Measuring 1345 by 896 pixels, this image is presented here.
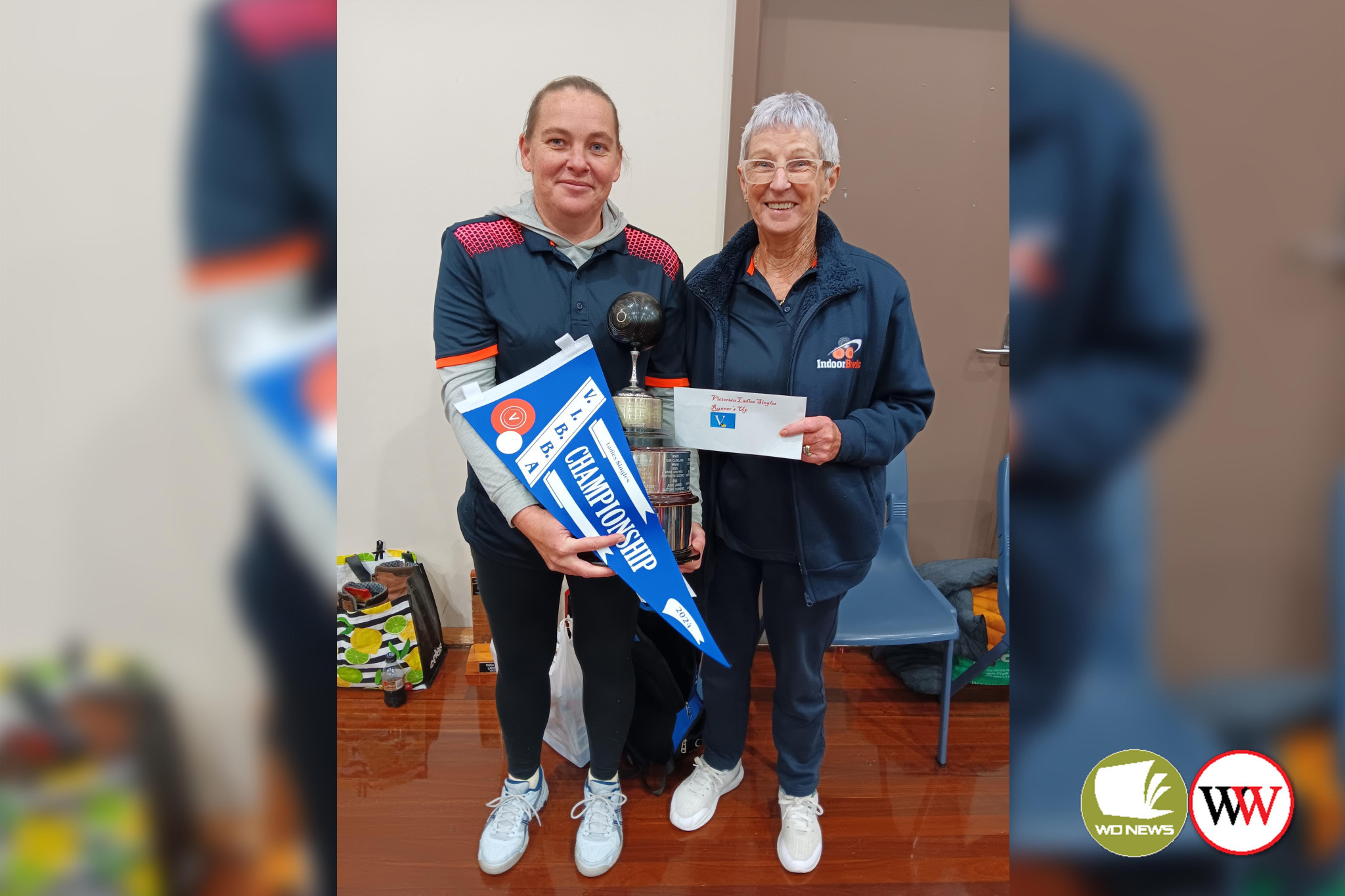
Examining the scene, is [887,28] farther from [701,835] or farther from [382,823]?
[382,823]

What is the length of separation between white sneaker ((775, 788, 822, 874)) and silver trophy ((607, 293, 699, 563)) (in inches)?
31.3

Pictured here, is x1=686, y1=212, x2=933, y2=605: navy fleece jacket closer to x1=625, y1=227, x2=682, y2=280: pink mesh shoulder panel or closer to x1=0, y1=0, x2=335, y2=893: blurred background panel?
x1=625, y1=227, x2=682, y2=280: pink mesh shoulder panel

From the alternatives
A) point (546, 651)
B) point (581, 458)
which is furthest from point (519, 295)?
point (546, 651)

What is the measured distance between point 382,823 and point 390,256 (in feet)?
5.56

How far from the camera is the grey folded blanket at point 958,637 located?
87.4 inches

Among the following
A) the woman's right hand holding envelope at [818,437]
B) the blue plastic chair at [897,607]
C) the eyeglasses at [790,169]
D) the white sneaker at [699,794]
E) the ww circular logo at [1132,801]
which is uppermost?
the eyeglasses at [790,169]

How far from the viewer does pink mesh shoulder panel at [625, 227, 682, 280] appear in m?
1.32

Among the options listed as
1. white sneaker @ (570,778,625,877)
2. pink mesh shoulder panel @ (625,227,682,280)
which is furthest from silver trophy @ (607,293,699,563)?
white sneaker @ (570,778,625,877)

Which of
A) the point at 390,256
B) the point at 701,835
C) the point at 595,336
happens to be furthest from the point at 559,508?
the point at 390,256

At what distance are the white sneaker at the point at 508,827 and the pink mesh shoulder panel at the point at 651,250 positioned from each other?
126 cm

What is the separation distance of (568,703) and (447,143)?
180 centimetres

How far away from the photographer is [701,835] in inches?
64.7

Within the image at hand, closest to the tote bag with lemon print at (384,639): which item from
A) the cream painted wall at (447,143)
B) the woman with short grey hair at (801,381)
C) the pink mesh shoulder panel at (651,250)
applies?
the cream painted wall at (447,143)

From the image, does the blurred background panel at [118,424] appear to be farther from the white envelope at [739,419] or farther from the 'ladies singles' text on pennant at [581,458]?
the white envelope at [739,419]
